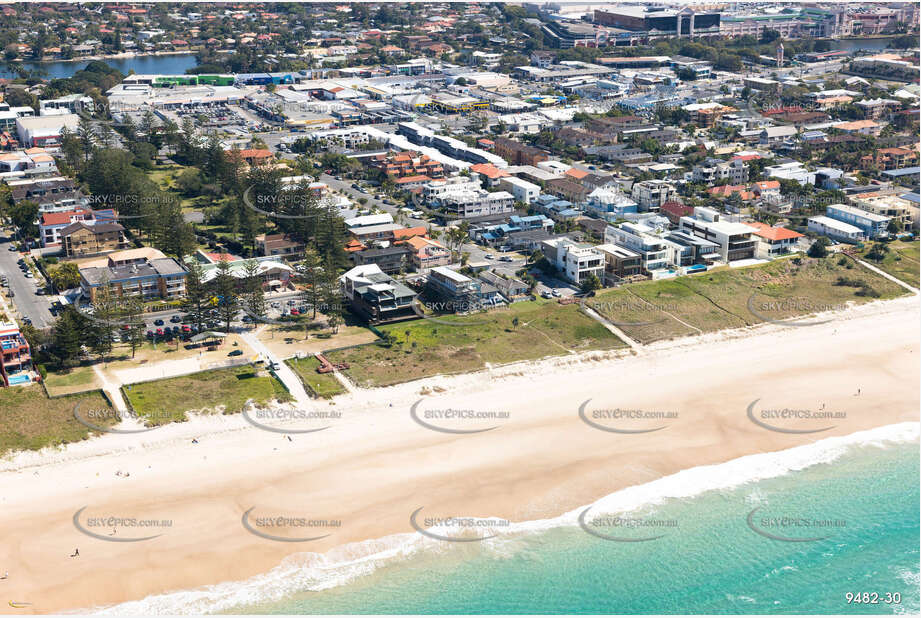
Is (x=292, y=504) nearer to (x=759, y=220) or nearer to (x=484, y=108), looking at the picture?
(x=759, y=220)

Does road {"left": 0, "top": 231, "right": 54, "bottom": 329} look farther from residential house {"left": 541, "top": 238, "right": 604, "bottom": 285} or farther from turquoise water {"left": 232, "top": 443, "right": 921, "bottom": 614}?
residential house {"left": 541, "top": 238, "right": 604, "bottom": 285}

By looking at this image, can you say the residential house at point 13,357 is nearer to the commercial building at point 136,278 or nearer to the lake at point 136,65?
the commercial building at point 136,278

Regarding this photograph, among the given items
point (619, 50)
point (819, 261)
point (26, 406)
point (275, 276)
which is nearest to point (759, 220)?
point (819, 261)

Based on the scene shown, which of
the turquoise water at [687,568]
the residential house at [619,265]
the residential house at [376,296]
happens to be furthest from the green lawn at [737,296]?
the turquoise water at [687,568]

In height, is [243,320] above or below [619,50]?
below

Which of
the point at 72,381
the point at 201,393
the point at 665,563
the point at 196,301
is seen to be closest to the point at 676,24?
the point at 196,301

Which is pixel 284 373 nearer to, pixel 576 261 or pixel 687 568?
pixel 576 261
